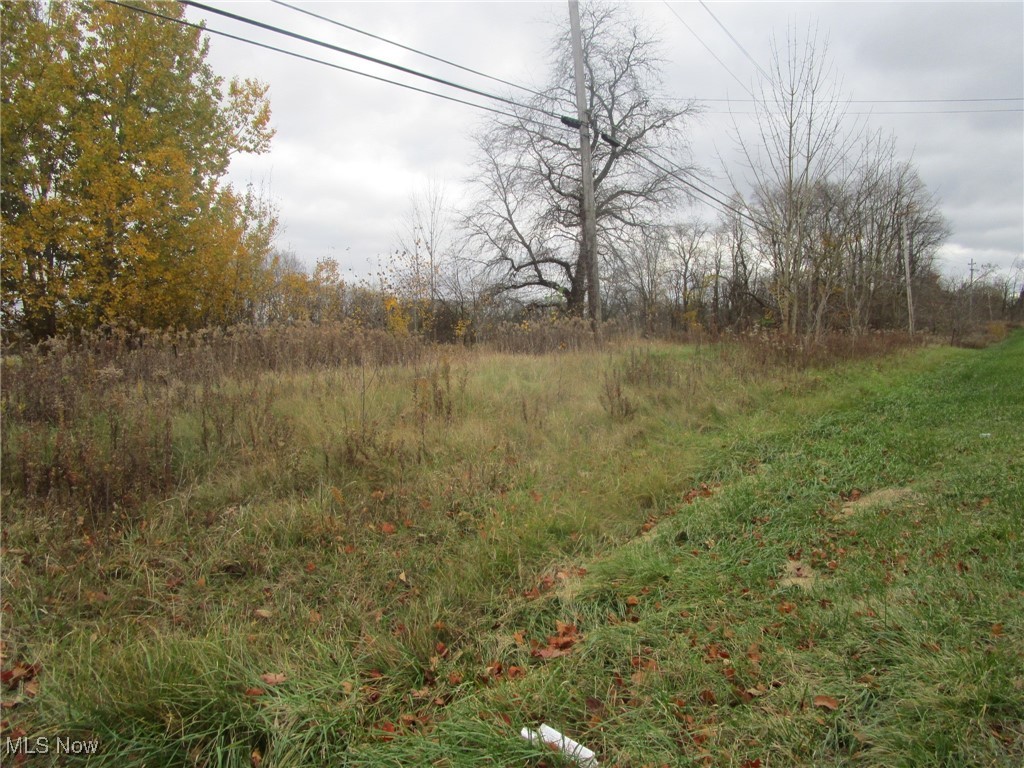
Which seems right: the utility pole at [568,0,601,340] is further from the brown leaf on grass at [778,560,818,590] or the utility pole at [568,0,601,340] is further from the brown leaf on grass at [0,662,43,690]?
the brown leaf on grass at [0,662,43,690]

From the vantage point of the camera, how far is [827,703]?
7.02 ft

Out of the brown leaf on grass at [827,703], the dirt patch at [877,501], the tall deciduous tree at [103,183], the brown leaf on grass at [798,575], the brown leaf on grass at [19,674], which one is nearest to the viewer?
the brown leaf on grass at [827,703]

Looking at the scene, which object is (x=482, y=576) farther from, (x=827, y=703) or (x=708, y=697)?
(x=827, y=703)

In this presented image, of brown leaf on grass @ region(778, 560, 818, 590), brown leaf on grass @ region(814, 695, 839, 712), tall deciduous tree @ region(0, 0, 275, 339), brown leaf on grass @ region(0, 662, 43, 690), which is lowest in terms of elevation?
brown leaf on grass @ region(0, 662, 43, 690)

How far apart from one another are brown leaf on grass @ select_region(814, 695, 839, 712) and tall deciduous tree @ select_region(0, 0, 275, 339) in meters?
12.1

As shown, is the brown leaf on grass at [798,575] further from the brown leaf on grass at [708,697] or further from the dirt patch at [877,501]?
the brown leaf on grass at [708,697]

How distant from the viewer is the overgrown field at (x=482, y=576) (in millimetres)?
2168

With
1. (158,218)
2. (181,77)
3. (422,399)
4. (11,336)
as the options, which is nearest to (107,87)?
(181,77)

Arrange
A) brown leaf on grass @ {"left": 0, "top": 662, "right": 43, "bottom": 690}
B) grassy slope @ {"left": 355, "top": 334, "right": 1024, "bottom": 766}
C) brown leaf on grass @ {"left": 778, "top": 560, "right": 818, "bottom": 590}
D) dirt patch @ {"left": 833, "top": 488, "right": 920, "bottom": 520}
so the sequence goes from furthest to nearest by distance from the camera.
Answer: dirt patch @ {"left": 833, "top": 488, "right": 920, "bottom": 520} → brown leaf on grass @ {"left": 778, "top": 560, "right": 818, "bottom": 590} → brown leaf on grass @ {"left": 0, "top": 662, "right": 43, "bottom": 690} → grassy slope @ {"left": 355, "top": 334, "right": 1024, "bottom": 766}

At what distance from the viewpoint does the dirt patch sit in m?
4.14

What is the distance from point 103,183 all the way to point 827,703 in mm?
13384

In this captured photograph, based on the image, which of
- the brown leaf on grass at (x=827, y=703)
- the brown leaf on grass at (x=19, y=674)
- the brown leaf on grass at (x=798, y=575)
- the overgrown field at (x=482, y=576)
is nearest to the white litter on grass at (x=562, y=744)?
the overgrown field at (x=482, y=576)

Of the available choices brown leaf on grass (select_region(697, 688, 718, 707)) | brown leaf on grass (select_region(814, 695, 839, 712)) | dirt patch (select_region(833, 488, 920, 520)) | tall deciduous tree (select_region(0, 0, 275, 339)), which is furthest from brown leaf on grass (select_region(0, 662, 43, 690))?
tall deciduous tree (select_region(0, 0, 275, 339))

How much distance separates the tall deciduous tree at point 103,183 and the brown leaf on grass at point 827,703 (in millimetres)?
12143
